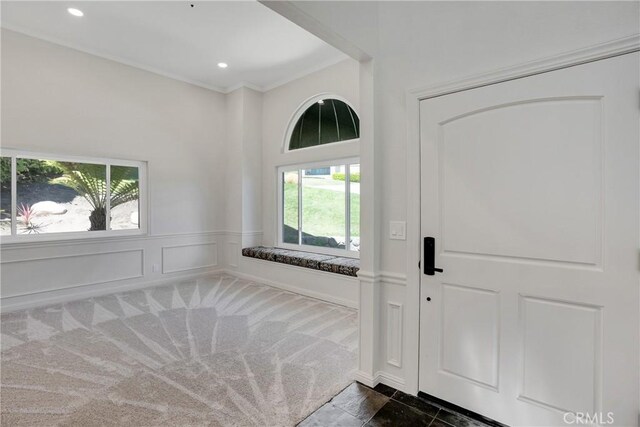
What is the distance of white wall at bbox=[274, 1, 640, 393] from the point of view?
1.51 m

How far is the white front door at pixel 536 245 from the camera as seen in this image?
4.59 ft

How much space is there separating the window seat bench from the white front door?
1.79 m

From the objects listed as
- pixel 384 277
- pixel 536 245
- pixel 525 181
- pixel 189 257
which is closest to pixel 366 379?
pixel 384 277

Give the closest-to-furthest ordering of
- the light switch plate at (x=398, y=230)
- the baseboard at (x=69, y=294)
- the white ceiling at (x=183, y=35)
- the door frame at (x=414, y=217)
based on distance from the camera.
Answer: the door frame at (x=414, y=217), the light switch plate at (x=398, y=230), the white ceiling at (x=183, y=35), the baseboard at (x=69, y=294)

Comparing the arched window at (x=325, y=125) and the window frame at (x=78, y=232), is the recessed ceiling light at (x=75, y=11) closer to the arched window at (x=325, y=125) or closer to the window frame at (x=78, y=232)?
the window frame at (x=78, y=232)

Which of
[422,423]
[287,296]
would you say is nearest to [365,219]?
[422,423]

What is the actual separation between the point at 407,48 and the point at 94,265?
457 centimetres

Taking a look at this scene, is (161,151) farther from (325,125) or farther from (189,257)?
(325,125)

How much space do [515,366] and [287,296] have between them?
298 centimetres

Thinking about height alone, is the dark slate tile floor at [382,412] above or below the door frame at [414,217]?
below

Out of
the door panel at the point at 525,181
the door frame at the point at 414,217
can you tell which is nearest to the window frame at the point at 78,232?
the door frame at the point at 414,217

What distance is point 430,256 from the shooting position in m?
1.94

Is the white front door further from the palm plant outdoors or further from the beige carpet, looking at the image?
the palm plant outdoors

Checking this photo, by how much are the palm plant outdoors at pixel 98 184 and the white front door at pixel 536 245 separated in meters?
→ 4.31
